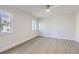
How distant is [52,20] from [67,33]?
1684 mm

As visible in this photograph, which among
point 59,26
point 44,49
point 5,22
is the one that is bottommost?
point 44,49

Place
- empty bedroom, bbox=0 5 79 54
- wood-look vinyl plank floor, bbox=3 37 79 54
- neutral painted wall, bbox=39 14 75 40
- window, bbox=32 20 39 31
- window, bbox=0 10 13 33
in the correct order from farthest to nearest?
neutral painted wall, bbox=39 14 75 40, window, bbox=32 20 39 31, empty bedroom, bbox=0 5 79 54, window, bbox=0 10 13 33, wood-look vinyl plank floor, bbox=3 37 79 54

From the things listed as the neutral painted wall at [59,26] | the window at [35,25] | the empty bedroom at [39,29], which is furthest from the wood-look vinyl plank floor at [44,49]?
the neutral painted wall at [59,26]

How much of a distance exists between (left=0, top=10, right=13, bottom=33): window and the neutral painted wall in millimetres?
3163

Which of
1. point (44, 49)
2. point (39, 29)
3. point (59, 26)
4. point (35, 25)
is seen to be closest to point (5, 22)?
point (44, 49)

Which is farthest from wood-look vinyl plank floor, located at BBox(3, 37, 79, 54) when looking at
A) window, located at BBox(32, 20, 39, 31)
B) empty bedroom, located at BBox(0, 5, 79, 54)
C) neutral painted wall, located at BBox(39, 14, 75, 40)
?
neutral painted wall, located at BBox(39, 14, 75, 40)

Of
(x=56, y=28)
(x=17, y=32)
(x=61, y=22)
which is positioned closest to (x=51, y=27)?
(x=56, y=28)

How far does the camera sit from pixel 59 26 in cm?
838

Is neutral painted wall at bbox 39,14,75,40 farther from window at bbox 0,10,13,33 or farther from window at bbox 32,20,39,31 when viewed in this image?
window at bbox 0,10,13,33

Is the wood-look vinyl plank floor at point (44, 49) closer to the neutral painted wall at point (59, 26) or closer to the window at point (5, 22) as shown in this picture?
the window at point (5, 22)

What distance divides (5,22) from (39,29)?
11.2 ft

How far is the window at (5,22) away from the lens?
12.9ft

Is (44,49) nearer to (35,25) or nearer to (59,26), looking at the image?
(35,25)

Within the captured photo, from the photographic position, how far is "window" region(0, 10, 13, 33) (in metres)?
3.92
